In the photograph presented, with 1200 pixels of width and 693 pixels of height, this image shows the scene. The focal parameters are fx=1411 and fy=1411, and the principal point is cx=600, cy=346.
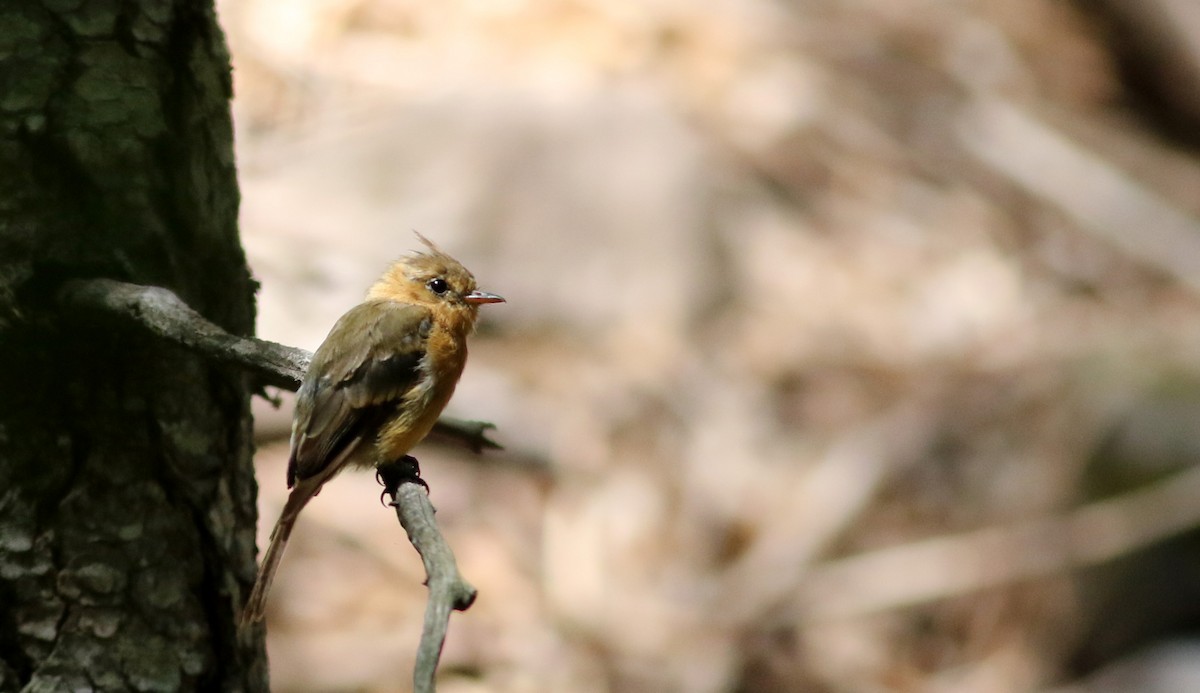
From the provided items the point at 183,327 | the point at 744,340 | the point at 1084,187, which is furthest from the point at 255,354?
the point at 1084,187

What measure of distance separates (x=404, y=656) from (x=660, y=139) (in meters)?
3.98

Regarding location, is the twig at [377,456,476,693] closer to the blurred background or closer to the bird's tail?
the bird's tail

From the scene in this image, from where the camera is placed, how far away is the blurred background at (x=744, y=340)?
6762mm

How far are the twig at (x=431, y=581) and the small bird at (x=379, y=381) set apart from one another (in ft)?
2.20

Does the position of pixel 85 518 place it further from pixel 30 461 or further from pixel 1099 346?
pixel 1099 346

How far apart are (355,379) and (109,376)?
3.09 ft

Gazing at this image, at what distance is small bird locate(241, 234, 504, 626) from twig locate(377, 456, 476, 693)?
672 mm

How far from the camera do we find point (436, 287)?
13.2ft

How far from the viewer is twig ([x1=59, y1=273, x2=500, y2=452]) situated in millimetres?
2123

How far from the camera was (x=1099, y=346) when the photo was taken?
26.6 feet

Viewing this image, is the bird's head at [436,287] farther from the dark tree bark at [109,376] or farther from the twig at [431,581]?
the twig at [431,581]

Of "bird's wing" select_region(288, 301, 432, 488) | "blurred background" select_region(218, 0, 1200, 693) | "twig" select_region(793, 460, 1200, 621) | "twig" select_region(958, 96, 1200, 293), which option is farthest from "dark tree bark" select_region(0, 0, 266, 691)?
"twig" select_region(958, 96, 1200, 293)

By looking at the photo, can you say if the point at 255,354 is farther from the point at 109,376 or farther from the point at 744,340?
the point at 744,340

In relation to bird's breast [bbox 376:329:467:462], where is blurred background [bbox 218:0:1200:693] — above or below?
below
